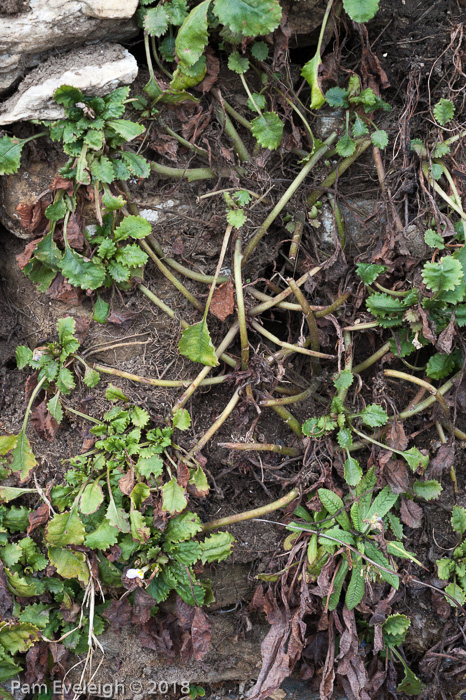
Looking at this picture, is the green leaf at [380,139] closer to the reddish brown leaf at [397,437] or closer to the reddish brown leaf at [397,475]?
the reddish brown leaf at [397,437]

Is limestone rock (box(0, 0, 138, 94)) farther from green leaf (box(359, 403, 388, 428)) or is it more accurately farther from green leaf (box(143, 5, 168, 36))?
green leaf (box(359, 403, 388, 428))

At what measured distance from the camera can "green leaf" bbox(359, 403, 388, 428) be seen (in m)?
2.14

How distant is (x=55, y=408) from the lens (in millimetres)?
2225

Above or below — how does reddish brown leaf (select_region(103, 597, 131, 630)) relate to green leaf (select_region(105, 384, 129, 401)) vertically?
below

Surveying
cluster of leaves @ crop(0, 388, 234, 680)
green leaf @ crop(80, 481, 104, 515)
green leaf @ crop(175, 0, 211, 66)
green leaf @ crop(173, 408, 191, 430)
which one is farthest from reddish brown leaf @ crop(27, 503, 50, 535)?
green leaf @ crop(175, 0, 211, 66)

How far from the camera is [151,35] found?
2.12 m

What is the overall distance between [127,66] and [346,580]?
219 cm

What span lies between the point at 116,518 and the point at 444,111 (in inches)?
81.8

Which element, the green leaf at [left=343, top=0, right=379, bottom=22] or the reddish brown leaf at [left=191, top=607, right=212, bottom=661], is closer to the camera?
the green leaf at [left=343, top=0, right=379, bottom=22]

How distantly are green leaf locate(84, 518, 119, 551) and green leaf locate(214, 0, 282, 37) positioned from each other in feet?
6.29

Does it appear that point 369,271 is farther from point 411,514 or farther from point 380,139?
point 411,514

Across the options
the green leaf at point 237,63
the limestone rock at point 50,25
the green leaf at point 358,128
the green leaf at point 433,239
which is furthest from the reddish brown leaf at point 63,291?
the green leaf at point 433,239

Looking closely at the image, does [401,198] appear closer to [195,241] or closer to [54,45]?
[195,241]

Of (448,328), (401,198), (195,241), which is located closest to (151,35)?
(195,241)
